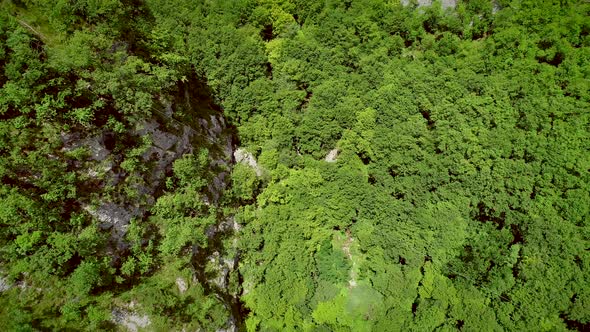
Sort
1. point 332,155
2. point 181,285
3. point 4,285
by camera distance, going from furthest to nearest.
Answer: point 332,155 → point 181,285 → point 4,285

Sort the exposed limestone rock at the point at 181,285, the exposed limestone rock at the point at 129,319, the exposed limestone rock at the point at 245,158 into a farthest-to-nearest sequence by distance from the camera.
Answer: the exposed limestone rock at the point at 245,158 < the exposed limestone rock at the point at 181,285 < the exposed limestone rock at the point at 129,319

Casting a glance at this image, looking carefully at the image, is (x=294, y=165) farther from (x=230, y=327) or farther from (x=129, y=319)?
(x=129, y=319)

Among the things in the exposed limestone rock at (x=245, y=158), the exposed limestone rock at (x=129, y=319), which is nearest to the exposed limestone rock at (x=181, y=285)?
the exposed limestone rock at (x=129, y=319)

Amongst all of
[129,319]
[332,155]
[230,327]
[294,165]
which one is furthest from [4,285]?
[332,155]

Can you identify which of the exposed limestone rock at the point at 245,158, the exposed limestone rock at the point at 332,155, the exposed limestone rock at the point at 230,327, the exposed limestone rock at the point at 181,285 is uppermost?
the exposed limestone rock at the point at 332,155

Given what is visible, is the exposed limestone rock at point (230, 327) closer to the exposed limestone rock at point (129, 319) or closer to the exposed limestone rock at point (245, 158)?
the exposed limestone rock at point (129, 319)

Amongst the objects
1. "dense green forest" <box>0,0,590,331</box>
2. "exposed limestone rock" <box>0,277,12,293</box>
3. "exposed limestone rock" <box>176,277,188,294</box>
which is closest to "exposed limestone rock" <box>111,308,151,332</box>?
"dense green forest" <box>0,0,590,331</box>

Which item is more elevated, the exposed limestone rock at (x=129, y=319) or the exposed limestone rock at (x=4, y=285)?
the exposed limestone rock at (x=4, y=285)
